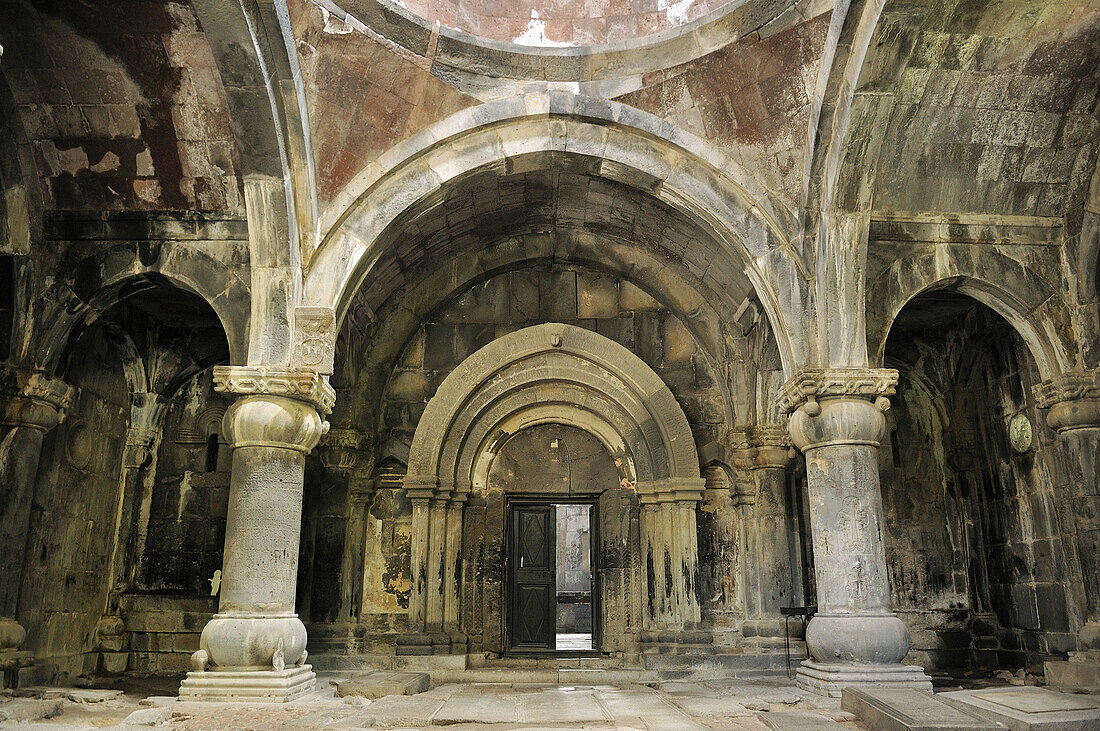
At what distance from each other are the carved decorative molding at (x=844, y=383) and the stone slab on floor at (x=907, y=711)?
2041 millimetres

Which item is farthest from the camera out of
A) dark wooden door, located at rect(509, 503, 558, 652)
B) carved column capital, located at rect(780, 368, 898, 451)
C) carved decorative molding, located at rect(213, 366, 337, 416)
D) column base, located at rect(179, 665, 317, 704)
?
dark wooden door, located at rect(509, 503, 558, 652)

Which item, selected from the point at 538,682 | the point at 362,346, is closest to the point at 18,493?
the point at 362,346

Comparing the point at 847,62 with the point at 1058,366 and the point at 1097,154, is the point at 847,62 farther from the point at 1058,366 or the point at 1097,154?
the point at 1058,366

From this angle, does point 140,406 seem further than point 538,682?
Yes

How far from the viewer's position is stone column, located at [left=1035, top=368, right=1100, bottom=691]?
594 centimetres

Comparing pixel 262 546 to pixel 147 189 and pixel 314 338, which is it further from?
pixel 147 189

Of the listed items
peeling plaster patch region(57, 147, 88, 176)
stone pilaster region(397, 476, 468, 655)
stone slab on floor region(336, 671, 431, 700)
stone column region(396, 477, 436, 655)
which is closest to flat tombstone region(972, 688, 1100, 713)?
stone slab on floor region(336, 671, 431, 700)

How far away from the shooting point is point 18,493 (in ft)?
20.0

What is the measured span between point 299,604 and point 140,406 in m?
2.64

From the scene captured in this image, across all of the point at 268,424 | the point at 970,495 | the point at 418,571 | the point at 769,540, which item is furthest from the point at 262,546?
the point at 970,495

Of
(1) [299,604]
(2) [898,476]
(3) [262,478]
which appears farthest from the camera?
(2) [898,476]

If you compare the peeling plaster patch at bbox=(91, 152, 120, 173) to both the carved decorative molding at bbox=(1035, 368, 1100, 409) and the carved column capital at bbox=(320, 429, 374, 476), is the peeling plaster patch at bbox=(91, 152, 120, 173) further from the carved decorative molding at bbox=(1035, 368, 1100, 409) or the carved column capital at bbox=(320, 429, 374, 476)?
the carved decorative molding at bbox=(1035, 368, 1100, 409)

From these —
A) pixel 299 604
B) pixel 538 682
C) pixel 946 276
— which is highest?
pixel 946 276

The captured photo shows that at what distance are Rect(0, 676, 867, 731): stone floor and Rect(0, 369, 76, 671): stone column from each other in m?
0.93
